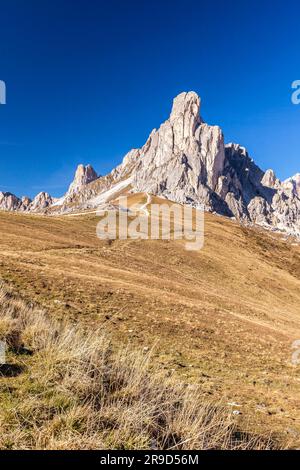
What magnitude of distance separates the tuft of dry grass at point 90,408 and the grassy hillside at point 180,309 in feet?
10.1

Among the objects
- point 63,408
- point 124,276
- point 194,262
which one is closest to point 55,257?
point 124,276

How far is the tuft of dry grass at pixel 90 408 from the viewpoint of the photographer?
208 inches

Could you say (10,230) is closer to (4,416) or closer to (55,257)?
(55,257)

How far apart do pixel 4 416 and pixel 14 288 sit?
13967 mm

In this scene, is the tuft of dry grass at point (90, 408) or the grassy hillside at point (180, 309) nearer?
the tuft of dry grass at point (90, 408)

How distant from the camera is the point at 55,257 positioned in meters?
31.4

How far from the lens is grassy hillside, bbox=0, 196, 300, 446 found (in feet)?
40.8

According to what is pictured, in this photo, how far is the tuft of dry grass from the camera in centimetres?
528

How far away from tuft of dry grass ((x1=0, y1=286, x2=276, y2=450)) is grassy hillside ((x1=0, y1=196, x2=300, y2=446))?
3.09 m

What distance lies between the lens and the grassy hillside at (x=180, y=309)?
40.8ft

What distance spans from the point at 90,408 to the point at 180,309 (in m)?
17.2

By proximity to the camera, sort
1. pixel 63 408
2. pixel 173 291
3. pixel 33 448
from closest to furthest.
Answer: pixel 33 448
pixel 63 408
pixel 173 291

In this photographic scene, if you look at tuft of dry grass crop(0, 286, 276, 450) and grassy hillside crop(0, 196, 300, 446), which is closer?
tuft of dry grass crop(0, 286, 276, 450)

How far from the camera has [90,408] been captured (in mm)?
5996
